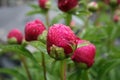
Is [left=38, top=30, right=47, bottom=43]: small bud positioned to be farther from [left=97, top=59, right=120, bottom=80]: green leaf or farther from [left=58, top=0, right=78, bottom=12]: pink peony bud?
[left=97, top=59, right=120, bottom=80]: green leaf

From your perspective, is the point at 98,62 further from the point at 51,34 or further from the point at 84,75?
the point at 51,34

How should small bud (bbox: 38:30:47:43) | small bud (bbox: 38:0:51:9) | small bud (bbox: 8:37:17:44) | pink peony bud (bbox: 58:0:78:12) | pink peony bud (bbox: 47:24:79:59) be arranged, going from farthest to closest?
small bud (bbox: 38:0:51:9) < small bud (bbox: 8:37:17:44) < pink peony bud (bbox: 58:0:78:12) < small bud (bbox: 38:30:47:43) < pink peony bud (bbox: 47:24:79:59)

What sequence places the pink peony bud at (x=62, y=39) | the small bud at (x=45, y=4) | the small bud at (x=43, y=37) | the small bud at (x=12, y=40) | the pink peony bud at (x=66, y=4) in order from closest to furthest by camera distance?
Answer: the pink peony bud at (x=62, y=39), the small bud at (x=43, y=37), the pink peony bud at (x=66, y=4), the small bud at (x=12, y=40), the small bud at (x=45, y=4)

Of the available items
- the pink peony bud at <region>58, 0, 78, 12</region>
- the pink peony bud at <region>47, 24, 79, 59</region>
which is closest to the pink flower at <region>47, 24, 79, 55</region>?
the pink peony bud at <region>47, 24, 79, 59</region>

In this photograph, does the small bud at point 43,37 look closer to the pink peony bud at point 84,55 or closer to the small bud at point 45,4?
the pink peony bud at point 84,55

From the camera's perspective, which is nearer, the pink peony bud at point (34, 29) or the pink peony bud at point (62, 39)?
the pink peony bud at point (62, 39)

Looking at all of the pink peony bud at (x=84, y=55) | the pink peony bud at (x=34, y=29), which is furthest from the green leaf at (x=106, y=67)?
the pink peony bud at (x=34, y=29)

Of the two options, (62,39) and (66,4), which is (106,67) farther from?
(62,39)

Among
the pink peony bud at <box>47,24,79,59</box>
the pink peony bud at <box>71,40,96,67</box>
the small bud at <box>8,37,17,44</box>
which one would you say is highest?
the pink peony bud at <box>47,24,79,59</box>

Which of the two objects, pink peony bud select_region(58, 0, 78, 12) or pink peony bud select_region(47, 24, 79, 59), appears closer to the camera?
pink peony bud select_region(47, 24, 79, 59)
